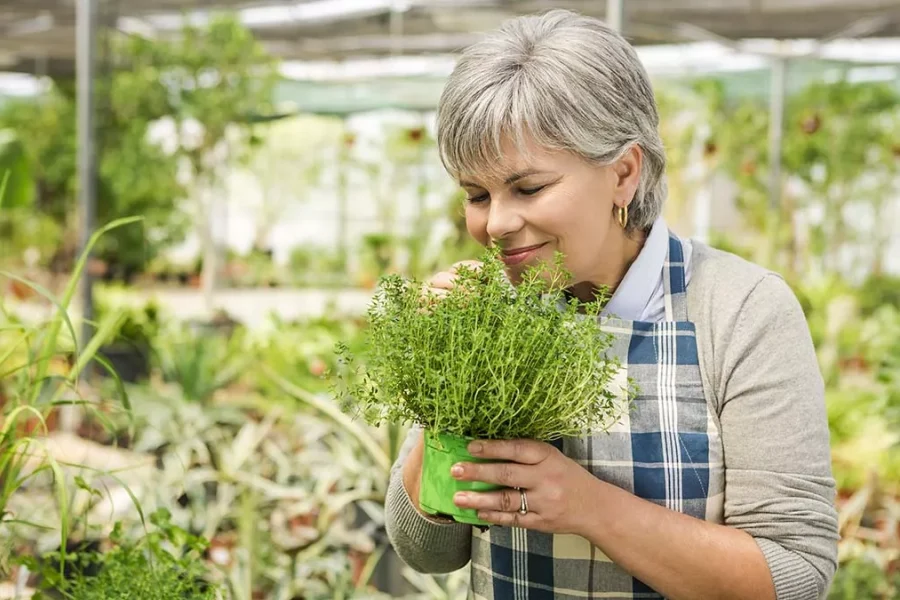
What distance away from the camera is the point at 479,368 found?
3.53ft

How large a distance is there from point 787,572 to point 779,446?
0.46 feet

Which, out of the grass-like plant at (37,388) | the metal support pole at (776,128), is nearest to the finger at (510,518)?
the grass-like plant at (37,388)

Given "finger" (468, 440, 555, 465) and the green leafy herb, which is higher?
"finger" (468, 440, 555, 465)

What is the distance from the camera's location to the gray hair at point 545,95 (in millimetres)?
1194

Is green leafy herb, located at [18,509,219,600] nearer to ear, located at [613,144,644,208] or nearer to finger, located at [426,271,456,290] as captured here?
finger, located at [426,271,456,290]

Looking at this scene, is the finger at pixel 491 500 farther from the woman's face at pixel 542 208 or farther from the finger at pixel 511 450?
the woman's face at pixel 542 208

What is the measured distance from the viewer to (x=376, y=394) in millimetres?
1192

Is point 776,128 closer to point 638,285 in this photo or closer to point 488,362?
point 638,285

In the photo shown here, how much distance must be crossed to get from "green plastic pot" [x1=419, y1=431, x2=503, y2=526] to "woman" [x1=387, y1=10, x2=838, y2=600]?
0.02 m

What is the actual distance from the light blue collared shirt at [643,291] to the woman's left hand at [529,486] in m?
0.30

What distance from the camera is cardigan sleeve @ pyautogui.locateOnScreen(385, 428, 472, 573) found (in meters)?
1.39

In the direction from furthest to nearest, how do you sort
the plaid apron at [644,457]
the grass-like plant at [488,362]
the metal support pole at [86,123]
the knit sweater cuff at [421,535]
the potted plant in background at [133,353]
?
the potted plant in background at [133,353] < the metal support pole at [86,123] < the knit sweater cuff at [421,535] < the plaid apron at [644,457] < the grass-like plant at [488,362]

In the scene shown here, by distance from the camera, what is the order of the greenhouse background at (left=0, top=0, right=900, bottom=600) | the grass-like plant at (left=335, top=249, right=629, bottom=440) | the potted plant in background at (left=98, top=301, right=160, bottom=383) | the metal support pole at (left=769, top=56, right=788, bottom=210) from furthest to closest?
the metal support pole at (left=769, top=56, right=788, bottom=210), the potted plant in background at (left=98, top=301, right=160, bottom=383), the greenhouse background at (left=0, top=0, right=900, bottom=600), the grass-like plant at (left=335, top=249, right=629, bottom=440)

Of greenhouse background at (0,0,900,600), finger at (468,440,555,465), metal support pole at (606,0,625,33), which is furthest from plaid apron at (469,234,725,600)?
greenhouse background at (0,0,900,600)
